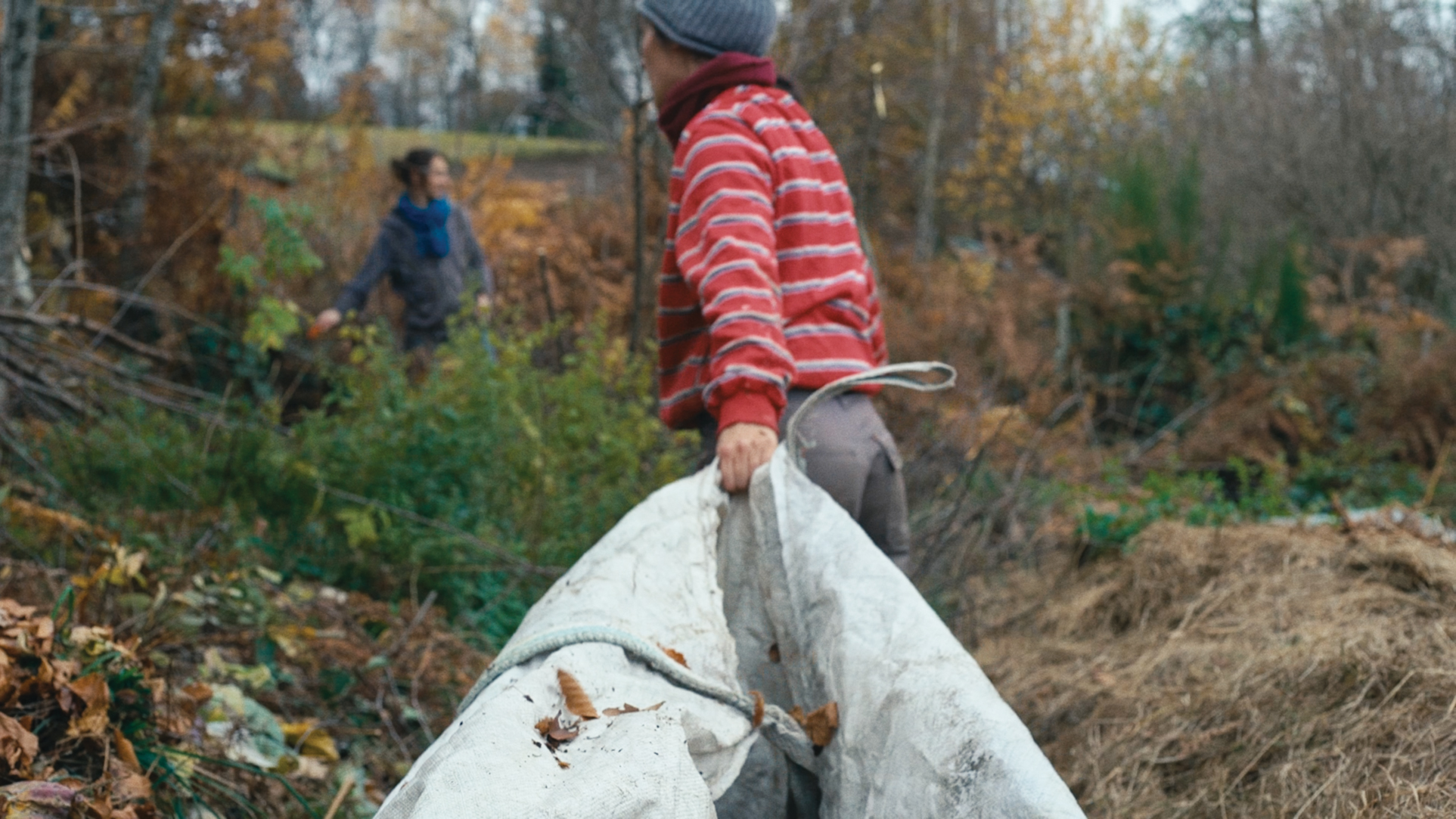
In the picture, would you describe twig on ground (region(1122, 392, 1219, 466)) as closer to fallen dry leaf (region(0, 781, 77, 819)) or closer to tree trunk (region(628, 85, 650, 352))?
tree trunk (region(628, 85, 650, 352))

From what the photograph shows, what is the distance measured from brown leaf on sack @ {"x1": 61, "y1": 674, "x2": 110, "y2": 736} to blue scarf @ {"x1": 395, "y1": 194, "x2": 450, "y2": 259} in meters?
4.42

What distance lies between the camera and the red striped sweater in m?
1.91

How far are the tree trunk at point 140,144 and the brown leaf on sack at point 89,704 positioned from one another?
5503 millimetres

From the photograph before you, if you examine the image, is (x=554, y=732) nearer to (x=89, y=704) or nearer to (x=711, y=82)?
(x=89, y=704)

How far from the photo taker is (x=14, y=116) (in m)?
3.99

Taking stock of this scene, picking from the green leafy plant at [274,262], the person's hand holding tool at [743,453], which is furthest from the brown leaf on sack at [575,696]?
the green leafy plant at [274,262]

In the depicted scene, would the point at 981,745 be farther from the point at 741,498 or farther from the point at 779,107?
the point at 779,107

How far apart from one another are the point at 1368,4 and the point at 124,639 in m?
10.8

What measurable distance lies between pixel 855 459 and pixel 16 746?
4.48 feet

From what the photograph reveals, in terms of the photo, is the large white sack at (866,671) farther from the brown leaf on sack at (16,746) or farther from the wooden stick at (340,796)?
the brown leaf on sack at (16,746)

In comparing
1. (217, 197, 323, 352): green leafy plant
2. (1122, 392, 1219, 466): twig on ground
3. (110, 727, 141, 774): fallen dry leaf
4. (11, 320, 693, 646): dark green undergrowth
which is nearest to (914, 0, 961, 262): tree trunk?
(1122, 392, 1219, 466): twig on ground

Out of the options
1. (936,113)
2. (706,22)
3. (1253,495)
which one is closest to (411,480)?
(706,22)

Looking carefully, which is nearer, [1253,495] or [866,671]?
[866,671]

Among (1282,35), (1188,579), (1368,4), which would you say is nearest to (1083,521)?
(1188,579)
